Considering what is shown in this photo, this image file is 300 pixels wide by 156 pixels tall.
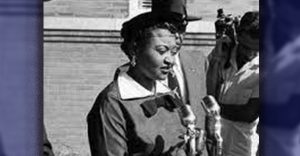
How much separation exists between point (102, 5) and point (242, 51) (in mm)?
400

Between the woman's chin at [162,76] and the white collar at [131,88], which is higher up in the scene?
the woman's chin at [162,76]

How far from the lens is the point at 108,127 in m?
3.09

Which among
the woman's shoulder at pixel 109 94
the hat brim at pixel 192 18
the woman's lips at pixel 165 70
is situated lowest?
the woman's shoulder at pixel 109 94

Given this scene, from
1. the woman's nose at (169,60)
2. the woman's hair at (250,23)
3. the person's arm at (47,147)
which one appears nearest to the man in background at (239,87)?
the woman's hair at (250,23)

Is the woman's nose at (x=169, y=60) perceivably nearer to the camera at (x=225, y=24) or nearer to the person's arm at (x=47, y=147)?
the camera at (x=225, y=24)

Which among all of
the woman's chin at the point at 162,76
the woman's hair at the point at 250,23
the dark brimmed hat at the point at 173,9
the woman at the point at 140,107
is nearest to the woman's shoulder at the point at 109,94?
the woman at the point at 140,107

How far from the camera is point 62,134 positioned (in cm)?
309

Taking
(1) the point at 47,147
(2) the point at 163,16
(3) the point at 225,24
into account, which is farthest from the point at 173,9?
(1) the point at 47,147

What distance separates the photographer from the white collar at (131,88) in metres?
3.11

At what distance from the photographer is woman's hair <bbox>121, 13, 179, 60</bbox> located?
309 centimetres

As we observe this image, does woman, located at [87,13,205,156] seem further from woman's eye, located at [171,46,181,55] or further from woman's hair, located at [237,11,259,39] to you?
woman's hair, located at [237,11,259,39]

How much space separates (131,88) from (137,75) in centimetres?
4

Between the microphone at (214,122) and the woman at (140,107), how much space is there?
7 centimetres

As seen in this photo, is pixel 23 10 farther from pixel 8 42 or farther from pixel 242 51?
pixel 242 51
